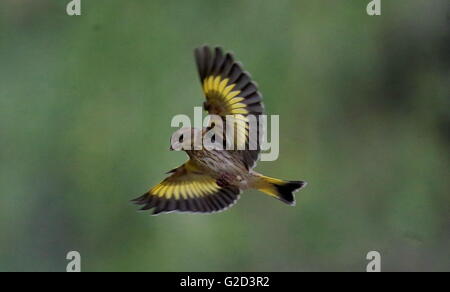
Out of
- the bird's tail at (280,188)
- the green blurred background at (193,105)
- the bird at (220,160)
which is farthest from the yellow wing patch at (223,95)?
the green blurred background at (193,105)

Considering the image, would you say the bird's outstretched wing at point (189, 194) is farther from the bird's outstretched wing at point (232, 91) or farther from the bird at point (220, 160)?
the bird's outstretched wing at point (232, 91)

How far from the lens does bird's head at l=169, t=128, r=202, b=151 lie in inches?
117

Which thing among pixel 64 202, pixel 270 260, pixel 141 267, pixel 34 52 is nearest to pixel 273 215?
pixel 270 260

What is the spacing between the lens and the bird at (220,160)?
3010 millimetres

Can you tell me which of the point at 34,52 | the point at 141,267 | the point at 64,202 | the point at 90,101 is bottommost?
the point at 141,267

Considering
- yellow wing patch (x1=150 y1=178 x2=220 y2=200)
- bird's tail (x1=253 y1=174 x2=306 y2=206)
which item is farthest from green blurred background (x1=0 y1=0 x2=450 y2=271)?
bird's tail (x1=253 y1=174 x2=306 y2=206)

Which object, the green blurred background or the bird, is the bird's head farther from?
the green blurred background

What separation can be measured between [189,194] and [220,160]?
9.7 inches

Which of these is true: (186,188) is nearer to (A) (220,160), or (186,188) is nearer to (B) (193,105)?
(A) (220,160)

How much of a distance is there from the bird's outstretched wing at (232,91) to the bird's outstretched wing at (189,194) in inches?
9.5

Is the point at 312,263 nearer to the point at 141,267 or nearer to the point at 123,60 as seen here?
the point at 141,267

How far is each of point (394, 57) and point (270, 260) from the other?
1155mm

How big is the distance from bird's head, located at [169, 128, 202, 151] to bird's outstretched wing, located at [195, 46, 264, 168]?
0.09 meters

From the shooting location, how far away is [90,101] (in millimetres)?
4523
